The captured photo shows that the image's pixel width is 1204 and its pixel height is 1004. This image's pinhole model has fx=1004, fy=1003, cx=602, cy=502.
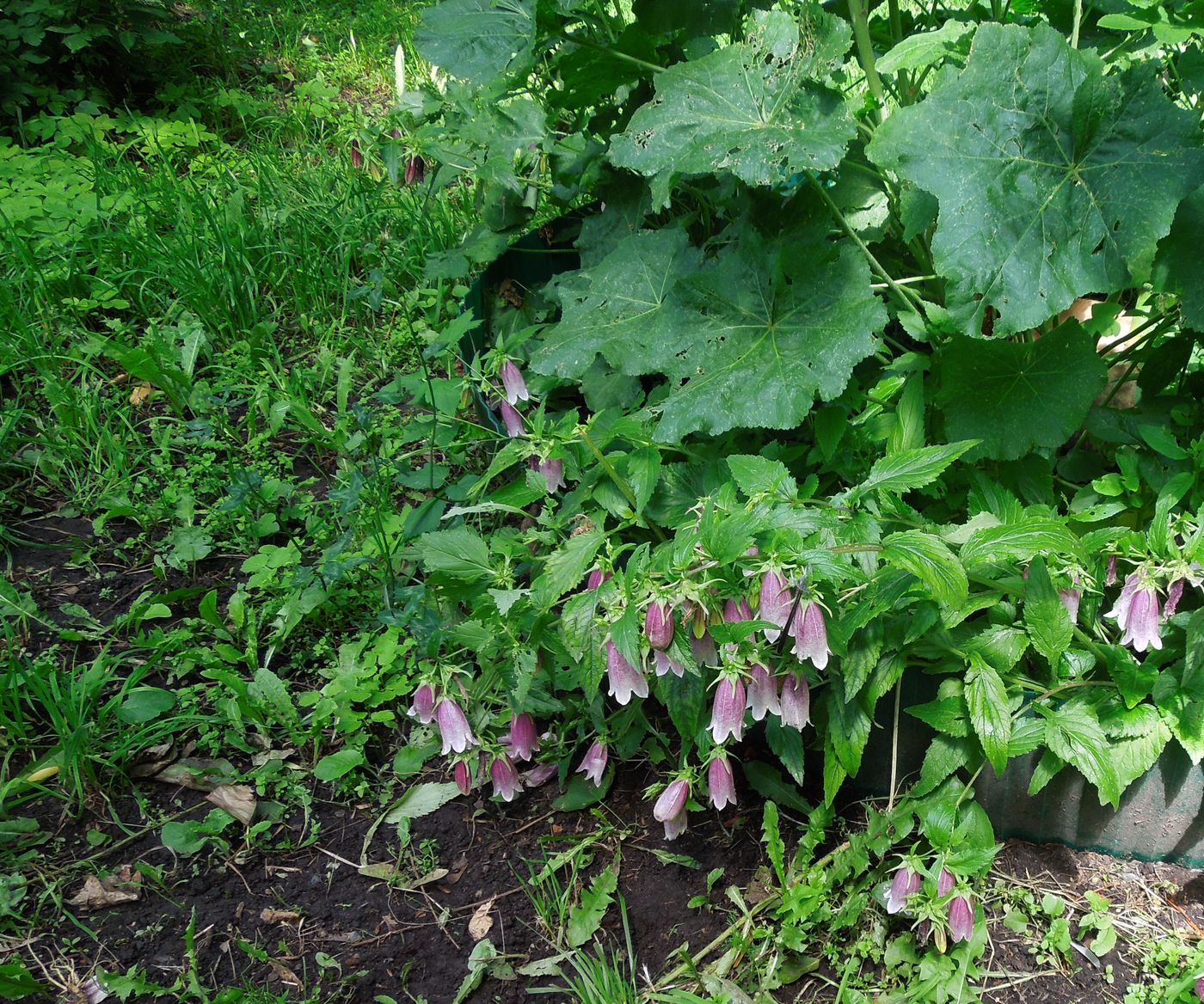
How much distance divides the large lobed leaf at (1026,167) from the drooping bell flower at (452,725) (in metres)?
1.12

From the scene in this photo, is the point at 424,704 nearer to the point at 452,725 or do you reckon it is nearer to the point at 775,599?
the point at 452,725

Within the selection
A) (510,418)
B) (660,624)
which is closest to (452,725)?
(660,624)

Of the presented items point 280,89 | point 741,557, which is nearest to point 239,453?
point 741,557

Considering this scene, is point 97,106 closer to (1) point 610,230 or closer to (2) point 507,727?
(1) point 610,230

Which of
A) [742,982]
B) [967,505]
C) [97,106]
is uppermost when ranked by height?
[97,106]

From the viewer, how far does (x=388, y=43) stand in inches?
207

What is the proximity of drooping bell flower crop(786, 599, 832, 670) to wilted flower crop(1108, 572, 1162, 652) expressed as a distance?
53cm

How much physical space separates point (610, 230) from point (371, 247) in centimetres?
105

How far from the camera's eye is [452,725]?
1.80m

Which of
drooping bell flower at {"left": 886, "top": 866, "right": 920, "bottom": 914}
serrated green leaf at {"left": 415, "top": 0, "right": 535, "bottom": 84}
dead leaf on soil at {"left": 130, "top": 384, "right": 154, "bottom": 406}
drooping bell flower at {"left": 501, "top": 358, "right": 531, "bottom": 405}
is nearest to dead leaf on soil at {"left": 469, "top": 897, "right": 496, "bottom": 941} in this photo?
drooping bell flower at {"left": 886, "top": 866, "right": 920, "bottom": 914}

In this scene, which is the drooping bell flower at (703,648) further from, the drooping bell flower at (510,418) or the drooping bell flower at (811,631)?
the drooping bell flower at (510,418)

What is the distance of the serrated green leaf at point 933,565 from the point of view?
1.43 m

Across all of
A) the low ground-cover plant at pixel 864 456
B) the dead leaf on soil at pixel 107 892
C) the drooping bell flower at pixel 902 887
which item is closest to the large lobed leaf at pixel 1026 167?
the low ground-cover plant at pixel 864 456

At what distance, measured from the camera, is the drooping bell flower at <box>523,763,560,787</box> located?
2.09 metres
